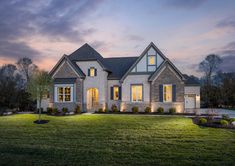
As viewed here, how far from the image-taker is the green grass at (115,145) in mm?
7600

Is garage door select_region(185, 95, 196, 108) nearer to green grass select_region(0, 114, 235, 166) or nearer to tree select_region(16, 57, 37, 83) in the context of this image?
green grass select_region(0, 114, 235, 166)

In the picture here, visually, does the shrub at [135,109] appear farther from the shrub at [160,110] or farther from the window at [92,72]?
the window at [92,72]

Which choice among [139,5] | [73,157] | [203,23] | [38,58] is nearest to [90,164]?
[73,157]

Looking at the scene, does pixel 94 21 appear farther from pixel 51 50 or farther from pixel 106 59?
pixel 51 50

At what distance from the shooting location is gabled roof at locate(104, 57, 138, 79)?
2630 centimetres

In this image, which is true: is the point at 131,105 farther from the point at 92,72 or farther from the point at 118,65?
the point at 118,65

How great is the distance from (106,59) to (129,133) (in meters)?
18.8

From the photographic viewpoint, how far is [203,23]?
21.8 metres

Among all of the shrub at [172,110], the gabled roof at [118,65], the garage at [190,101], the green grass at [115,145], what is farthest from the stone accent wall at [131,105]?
the green grass at [115,145]

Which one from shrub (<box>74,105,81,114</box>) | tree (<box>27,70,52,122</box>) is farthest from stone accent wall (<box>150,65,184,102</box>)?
tree (<box>27,70,52,122</box>)

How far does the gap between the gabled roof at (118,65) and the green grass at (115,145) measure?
507 inches

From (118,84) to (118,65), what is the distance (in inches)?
143

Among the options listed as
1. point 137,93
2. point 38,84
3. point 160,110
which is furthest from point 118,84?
point 38,84

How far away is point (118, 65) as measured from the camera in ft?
92.4
